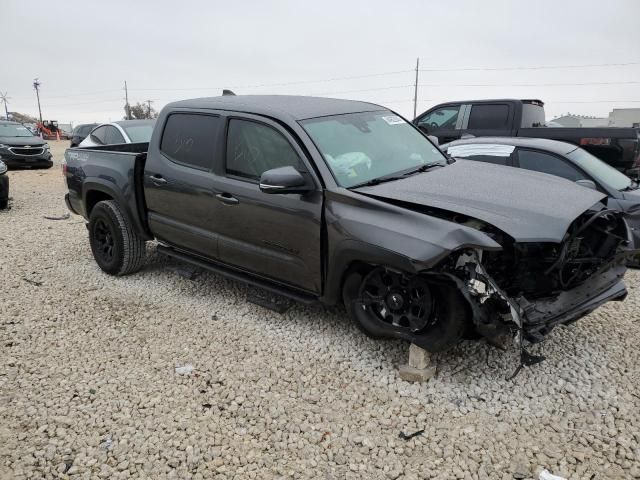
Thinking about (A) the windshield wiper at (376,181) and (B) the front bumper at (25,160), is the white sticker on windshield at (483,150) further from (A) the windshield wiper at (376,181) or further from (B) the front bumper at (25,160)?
(B) the front bumper at (25,160)

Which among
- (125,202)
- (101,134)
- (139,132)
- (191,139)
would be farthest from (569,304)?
(101,134)

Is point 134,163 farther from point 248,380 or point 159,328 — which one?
point 248,380

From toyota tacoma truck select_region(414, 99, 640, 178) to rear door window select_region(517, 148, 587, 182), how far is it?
2.05 meters

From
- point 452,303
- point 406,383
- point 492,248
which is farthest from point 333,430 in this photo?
point 492,248

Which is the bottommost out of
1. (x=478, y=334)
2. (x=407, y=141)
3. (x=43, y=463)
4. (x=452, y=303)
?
(x=43, y=463)

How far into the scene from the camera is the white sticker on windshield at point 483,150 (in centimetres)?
607

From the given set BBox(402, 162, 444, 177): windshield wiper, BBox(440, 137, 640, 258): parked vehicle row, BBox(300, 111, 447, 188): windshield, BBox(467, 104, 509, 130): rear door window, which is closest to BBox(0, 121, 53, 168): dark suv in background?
BBox(467, 104, 509, 130): rear door window

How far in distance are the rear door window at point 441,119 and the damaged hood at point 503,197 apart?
18.8ft

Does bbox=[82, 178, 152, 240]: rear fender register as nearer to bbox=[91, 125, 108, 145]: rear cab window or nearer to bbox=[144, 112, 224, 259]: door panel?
bbox=[144, 112, 224, 259]: door panel

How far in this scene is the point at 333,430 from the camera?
2.96m

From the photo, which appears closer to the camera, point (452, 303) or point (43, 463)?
point (43, 463)

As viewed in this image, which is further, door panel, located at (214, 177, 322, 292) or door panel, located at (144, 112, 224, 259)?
door panel, located at (144, 112, 224, 259)

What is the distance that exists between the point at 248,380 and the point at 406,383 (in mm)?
1091

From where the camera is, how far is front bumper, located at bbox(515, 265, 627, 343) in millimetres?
2990
